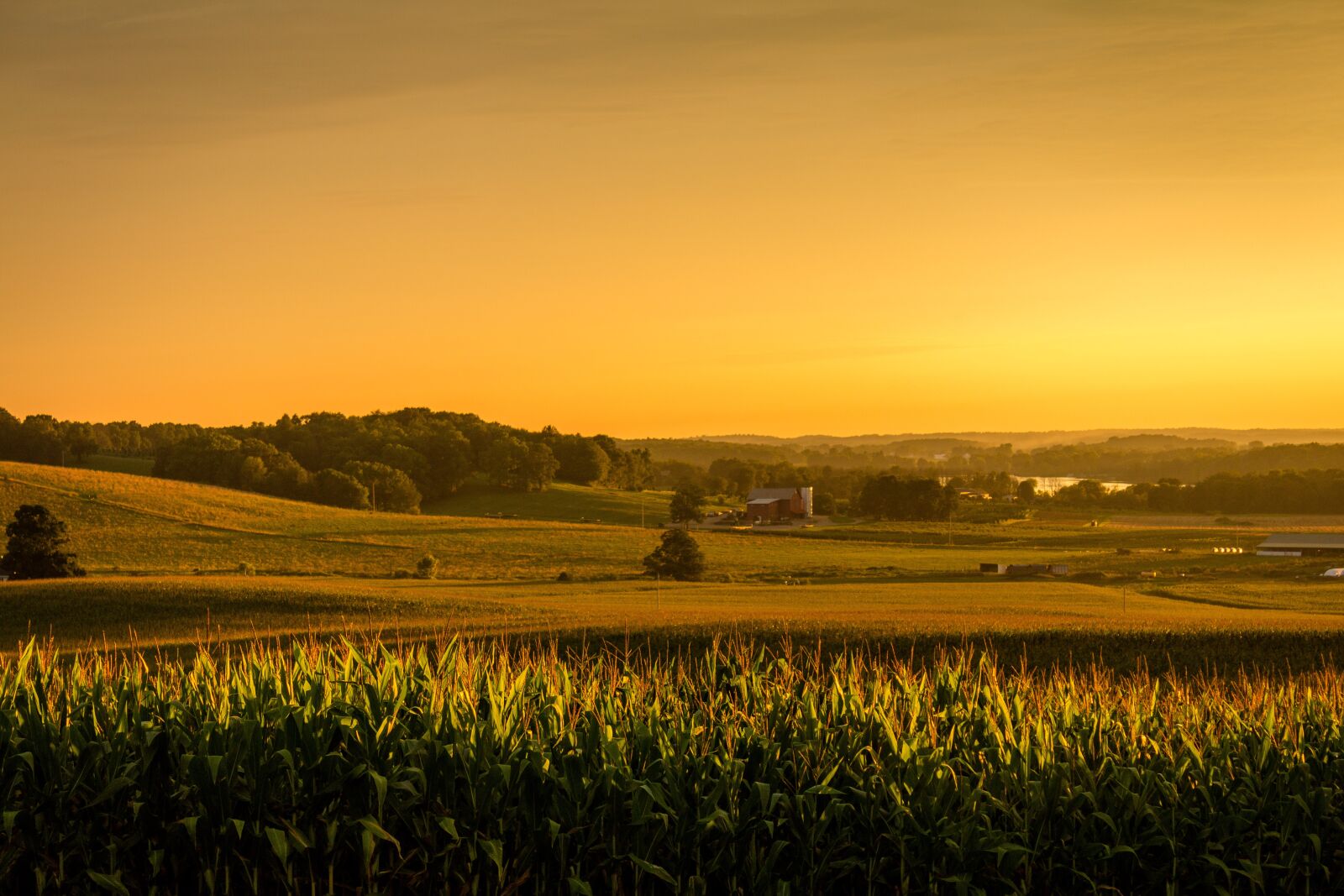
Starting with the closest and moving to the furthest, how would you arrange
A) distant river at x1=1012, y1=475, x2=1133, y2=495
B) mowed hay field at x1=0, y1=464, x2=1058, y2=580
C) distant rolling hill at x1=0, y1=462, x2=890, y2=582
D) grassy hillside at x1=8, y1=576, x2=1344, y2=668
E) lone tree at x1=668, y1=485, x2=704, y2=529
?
grassy hillside at x1=8, y1=576, x2=1344, y2=668 → distant rolling hill at x1=0, y1=462, x2=890, y2=582 → mowed hay field at x1=0, y1=464, x2=1058, y2=580 → lone tree at x1=668, y1=485, x2=704, y2=529 → distant river at x1=1012, y1=475, x2=1133, y2=495

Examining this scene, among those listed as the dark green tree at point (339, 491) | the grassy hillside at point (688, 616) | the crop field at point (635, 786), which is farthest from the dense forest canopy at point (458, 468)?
the crop field at point (635, 786)

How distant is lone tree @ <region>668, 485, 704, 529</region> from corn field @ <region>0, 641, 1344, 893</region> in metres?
89.8

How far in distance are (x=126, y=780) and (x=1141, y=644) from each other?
915 inches

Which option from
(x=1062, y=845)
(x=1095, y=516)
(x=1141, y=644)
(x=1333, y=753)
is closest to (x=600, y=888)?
(x=1062, y=845)

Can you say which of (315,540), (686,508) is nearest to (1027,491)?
(686,508)

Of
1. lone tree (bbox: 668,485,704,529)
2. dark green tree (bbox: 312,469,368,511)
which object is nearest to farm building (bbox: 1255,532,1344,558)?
lone tree (bbox: 668,485,704,529)

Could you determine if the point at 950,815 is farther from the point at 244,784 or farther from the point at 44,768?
the point at 44,768

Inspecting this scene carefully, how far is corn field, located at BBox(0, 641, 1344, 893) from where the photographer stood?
7.41 m

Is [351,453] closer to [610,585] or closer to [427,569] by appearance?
[427,569]

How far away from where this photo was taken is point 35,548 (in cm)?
4534

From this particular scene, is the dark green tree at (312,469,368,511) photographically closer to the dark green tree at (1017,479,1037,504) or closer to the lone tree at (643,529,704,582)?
the lone tree at (643,529,704,582)

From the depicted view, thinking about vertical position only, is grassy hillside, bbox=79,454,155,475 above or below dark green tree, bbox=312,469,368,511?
above

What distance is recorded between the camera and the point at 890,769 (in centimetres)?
773

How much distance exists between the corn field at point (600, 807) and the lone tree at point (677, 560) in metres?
49.6
